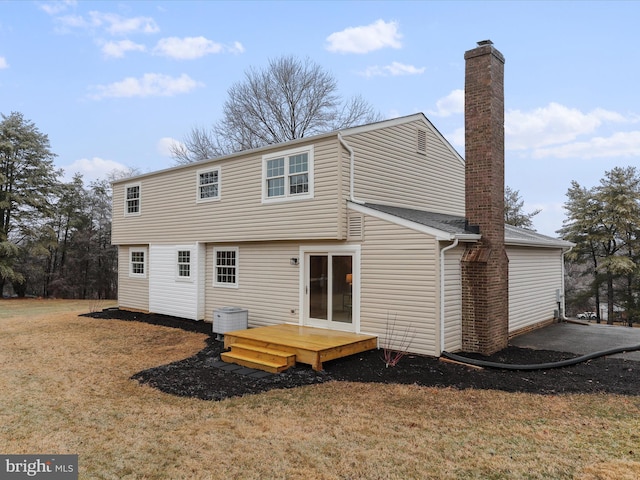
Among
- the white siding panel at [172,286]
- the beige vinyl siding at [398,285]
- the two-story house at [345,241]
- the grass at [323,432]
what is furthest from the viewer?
the white siding panel at [172,286]

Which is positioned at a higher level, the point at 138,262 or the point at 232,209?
the point at 232,209

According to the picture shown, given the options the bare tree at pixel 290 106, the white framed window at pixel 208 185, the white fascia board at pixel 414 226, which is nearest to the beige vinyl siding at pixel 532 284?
the white fascia board at pixel 414 226

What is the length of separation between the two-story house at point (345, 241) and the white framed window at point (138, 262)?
34 centimetres

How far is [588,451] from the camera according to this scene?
4.04 m

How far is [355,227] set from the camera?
891cm

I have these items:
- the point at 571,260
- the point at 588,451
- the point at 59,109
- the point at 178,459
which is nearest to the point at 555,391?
the point at 588,451

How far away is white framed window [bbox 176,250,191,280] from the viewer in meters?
13.1

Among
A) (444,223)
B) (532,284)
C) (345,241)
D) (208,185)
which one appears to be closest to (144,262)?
(208,185)

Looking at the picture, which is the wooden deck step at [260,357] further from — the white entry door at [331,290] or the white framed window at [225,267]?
the white framed window at [225,267]

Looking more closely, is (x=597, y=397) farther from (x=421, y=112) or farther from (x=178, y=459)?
(x=421, y=112)

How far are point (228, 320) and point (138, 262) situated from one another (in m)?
7.00

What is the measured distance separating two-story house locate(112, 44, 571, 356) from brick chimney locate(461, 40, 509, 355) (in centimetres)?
5

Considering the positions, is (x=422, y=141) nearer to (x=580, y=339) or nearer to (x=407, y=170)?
(x=407, y=170)

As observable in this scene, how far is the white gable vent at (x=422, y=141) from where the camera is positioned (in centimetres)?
1156
